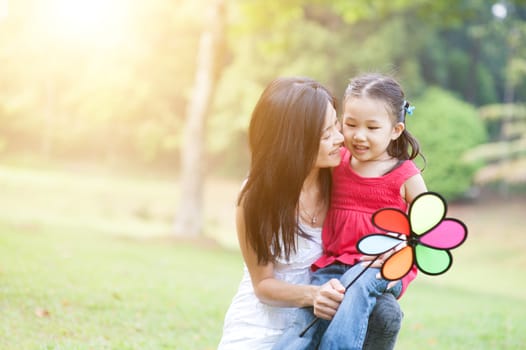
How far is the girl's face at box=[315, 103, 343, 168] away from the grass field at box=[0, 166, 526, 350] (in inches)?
74.9

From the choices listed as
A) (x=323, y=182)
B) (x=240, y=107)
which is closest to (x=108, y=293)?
(x=323, y=182)

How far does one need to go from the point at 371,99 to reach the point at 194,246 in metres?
8.40

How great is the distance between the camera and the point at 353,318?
2277 mm

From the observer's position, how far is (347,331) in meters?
2.27

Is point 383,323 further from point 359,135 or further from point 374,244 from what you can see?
point 359,135

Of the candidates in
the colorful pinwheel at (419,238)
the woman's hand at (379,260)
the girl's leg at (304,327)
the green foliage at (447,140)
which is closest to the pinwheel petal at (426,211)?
the colorful pinwheel at (419,238)

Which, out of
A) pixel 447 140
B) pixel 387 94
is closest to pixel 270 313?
pixel 387 94

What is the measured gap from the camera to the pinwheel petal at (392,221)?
7.29ft

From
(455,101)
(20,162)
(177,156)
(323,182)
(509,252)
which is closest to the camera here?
(323,182)

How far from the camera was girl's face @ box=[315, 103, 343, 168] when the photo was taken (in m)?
2.50

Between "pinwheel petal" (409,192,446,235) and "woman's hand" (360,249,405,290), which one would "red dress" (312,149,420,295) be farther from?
"pinwheel petal" (409,192,446,235)

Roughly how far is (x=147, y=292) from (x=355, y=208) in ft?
11.9

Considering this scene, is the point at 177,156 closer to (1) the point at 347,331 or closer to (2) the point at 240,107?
(2) the point at 240,107

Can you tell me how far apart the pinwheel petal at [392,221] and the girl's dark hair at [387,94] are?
0.46 metres
